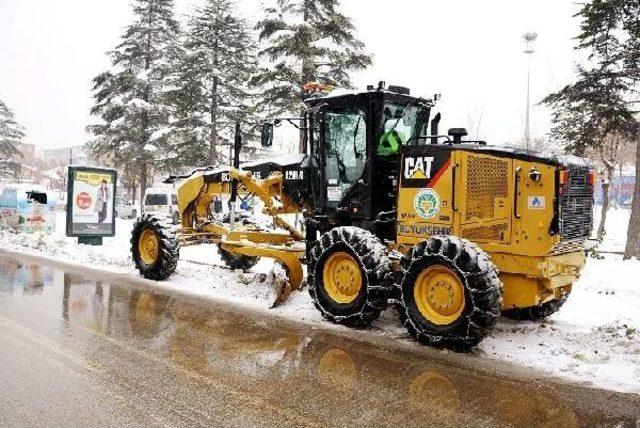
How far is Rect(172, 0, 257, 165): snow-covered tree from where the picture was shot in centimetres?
3166

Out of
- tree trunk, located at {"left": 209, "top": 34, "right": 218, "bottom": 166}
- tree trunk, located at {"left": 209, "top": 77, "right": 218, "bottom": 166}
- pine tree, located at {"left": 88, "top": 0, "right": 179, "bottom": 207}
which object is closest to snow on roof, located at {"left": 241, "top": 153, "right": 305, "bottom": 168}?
tree trunk, located at {"left": 209, "top": 77, "right": 218, "bottom": 166}

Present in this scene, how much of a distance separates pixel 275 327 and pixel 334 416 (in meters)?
3.03

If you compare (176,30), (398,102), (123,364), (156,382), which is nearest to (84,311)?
(123,364)

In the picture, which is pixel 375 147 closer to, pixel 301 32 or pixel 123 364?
pixel 123 364

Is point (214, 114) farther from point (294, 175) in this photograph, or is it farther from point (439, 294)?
point (439, 294)

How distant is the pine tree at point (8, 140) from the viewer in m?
62.4

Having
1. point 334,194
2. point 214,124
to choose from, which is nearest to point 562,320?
point 334,194

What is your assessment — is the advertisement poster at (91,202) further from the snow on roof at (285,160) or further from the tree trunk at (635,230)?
the tree trunk at (635,230)

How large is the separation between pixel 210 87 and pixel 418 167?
90.2 ft

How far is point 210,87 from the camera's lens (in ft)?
107

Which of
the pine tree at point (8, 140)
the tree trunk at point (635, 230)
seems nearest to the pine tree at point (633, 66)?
the tree trunk at point (635, 230)

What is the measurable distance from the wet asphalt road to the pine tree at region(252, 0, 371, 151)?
1696 centimetres

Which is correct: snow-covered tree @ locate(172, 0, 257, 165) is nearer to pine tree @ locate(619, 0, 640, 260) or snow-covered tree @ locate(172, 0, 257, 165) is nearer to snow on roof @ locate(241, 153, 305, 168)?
pine tree @ locate(619, 0, 640, 260)

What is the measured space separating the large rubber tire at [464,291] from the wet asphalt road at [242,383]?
0.35 metres
